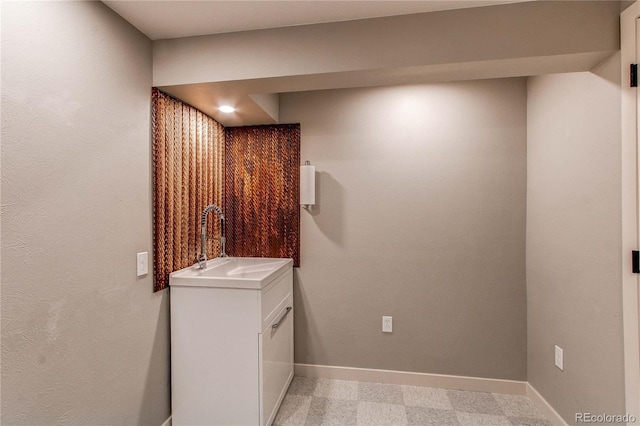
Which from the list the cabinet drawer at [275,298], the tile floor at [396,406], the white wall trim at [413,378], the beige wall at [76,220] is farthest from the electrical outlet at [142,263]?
the white wall trim at [413,378]

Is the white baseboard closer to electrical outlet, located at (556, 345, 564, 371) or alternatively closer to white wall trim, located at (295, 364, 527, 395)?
white wall trim, located at (295, 364, 527, 395)

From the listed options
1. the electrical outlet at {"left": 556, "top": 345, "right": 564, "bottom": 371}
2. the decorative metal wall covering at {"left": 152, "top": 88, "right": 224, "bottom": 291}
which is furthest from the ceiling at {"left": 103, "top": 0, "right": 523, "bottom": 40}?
the electrical outlet at {"left": 556, "top": 345, "right": 564, "bottom": 371}

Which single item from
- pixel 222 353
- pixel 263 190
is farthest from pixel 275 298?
pixel 263 190

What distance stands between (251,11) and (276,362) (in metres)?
2.04

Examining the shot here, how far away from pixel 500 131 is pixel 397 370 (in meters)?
1.99

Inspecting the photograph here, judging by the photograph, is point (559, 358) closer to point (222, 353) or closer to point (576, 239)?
point (576, 239)

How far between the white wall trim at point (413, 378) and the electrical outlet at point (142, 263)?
1478 millimetres

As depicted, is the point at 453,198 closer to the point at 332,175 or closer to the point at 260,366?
the point at 332,175

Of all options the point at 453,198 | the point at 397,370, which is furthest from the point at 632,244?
the point at 397,370

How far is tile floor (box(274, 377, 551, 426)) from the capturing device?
1916mm

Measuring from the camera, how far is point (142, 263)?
162 cm

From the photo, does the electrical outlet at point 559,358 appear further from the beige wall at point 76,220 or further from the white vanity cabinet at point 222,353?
the beige wall at point 76,220

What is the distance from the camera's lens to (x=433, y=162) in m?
2.29

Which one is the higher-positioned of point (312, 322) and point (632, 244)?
point (632, 244)
